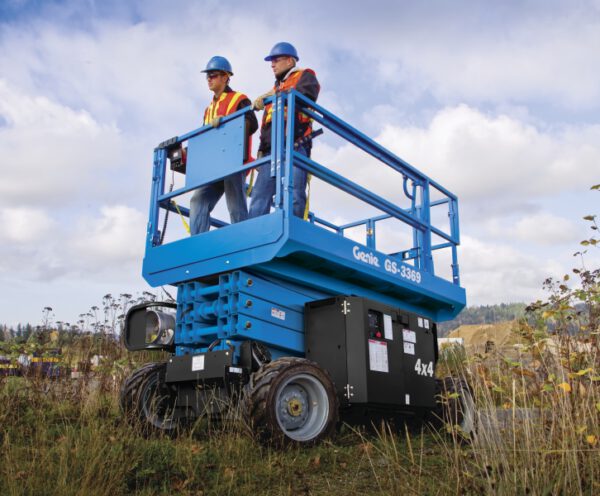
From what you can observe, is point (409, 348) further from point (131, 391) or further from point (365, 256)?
point (131, 391)

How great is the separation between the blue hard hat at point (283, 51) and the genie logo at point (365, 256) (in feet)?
7.58

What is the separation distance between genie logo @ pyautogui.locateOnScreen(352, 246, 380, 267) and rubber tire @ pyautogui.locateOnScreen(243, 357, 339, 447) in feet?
4.75

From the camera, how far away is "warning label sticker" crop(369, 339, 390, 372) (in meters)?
5.58

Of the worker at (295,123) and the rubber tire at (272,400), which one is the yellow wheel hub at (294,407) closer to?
the rubber tire at (272,400)

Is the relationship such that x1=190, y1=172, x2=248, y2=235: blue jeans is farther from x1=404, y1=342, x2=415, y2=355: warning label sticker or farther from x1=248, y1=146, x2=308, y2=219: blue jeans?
x1=404, y1=342, x2=415, y2=355: warning label sticker

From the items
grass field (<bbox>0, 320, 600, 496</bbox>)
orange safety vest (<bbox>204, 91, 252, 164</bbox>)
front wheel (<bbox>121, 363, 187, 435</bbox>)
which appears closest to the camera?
grass field (<bbox>0, 320, 600, 496</bbox>)

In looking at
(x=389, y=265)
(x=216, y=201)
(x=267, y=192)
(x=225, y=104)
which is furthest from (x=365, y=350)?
(x=225, y=104)

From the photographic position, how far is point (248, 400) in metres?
4.69

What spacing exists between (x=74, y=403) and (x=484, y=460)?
468cm

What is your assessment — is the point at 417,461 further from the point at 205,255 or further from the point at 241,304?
the point at 205,255

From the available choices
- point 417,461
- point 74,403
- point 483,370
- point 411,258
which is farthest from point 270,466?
point 411,258

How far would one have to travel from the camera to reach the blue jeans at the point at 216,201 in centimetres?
635

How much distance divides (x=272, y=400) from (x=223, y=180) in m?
2.54

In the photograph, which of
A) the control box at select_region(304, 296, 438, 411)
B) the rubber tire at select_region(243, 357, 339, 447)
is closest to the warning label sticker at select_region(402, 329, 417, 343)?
the control box at select_region(304, 296, 438, 411)
